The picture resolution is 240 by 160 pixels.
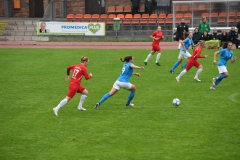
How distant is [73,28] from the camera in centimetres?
4022

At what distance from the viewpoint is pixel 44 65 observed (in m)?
28.0

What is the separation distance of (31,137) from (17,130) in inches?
35.8

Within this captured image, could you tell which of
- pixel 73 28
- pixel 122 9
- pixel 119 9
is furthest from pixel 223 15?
pixel 119 9

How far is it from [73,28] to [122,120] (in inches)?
1029

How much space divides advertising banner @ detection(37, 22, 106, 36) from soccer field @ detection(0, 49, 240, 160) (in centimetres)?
1481

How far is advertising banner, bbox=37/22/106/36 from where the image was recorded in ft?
132

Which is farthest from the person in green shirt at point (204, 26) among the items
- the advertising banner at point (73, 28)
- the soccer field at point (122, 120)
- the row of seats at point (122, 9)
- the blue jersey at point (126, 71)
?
the blue jersey at point (126, 71)

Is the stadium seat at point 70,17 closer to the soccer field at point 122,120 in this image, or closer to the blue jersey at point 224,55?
the soccer field at point 122,120

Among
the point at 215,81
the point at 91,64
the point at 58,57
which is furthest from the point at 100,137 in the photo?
the point at 58,57

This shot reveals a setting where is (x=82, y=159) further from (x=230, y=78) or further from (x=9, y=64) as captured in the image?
(x=9, y=64)

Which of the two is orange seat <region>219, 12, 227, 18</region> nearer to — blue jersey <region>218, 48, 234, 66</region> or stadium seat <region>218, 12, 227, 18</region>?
stadium seat <region>218, 12, 227, 18</region>

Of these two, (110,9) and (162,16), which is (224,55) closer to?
(162,16)

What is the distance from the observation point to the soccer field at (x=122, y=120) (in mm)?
11852

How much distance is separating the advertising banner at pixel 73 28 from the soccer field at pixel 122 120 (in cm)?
1481
